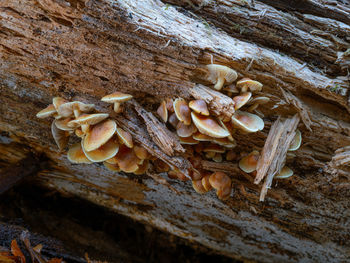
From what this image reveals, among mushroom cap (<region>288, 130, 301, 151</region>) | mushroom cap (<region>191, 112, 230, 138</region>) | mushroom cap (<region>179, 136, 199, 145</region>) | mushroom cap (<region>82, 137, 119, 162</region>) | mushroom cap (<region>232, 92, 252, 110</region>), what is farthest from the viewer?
mushroom cap (<region>288, 130, 301, 151</region>)

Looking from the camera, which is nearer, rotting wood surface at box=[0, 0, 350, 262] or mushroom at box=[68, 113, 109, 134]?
mushroom at box=[68, 113, 109, 134]

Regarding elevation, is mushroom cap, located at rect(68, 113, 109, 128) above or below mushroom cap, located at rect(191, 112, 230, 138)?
below

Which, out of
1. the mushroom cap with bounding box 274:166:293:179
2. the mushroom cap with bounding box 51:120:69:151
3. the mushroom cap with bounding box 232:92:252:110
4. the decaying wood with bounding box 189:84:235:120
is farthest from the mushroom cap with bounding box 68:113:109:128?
the mushroom cap with bounding box 274:166:293:179

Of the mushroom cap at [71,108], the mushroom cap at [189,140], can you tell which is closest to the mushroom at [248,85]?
the mushroom cap at [189,140]

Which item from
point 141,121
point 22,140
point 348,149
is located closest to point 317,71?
point 348,149

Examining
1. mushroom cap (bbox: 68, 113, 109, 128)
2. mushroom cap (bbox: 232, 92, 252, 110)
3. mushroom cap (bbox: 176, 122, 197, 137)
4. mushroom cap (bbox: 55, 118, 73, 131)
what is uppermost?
mushroom cap (bbox: 232, 92, 252, 110)

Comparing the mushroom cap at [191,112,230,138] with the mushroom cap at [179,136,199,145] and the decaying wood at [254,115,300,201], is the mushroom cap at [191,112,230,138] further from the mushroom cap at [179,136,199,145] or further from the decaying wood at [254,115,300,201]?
the decaying wood at [254,115,300,201]

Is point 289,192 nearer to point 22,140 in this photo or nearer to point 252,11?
point 252,11
